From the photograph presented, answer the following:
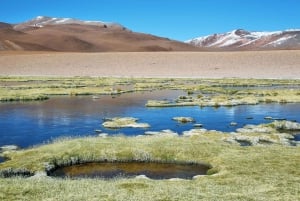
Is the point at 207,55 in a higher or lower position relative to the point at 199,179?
higher

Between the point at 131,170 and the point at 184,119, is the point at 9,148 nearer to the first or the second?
the point at 131,170

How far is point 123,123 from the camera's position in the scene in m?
43.9

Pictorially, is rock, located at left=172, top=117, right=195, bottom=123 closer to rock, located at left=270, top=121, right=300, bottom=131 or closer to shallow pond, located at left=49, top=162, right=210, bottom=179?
rock, located at left=270, top=121, right=300, bottom=131

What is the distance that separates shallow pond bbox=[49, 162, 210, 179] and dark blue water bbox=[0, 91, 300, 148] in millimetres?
9170

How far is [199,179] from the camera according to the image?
2267cm

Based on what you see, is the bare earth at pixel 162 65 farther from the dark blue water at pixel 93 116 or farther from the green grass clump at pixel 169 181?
the green grass clump at pixel 169 181

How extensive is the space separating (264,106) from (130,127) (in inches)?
877

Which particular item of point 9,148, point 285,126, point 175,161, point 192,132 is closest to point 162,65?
point 285,126

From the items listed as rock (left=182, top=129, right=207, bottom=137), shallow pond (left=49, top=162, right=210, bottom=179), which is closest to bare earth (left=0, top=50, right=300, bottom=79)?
rock (left=182, top=129, right=207, bottom=137)

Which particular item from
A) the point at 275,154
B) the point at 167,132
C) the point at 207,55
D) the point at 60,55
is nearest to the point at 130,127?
the point at 167,132

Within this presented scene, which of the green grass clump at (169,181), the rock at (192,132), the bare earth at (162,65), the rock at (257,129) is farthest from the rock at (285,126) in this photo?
the bare earth at (162,65)

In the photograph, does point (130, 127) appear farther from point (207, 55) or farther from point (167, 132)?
Answer: point (207, 55)

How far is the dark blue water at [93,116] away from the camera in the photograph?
40.1 m

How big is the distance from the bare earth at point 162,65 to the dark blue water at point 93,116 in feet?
214
